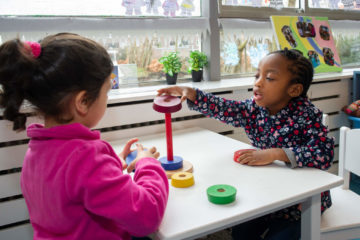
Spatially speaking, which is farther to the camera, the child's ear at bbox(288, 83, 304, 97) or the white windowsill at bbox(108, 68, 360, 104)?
the white windowsill at bbox(108, 68, 360, 104)

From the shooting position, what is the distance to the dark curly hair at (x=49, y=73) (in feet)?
1.95

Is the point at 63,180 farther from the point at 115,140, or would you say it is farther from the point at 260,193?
the point at 115,140

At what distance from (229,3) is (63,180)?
70.9 inches

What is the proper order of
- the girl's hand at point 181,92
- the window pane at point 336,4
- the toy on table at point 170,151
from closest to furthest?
the toy on table at point 170,151 → the girl's hand at point 181,92 → the window pane at point 336,4

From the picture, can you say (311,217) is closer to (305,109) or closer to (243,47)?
(305,109)

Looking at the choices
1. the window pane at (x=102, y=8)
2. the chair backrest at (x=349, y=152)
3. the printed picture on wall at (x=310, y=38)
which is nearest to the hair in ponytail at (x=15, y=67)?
the window pane at (x=102, y=8)

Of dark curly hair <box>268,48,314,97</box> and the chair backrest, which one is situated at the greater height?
dark curly hair <box>268,48,314,97</box>

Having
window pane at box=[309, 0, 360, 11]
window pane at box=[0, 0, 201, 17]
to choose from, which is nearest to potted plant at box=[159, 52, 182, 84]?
window pane at box=[0, 0, 201, 17]

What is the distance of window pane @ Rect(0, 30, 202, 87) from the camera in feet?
5.74

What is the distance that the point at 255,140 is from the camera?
1.28 meters

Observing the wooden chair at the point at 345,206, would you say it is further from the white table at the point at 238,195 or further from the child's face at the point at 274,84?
the child's face at the point at 274,84

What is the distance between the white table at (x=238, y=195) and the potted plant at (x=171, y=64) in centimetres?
82

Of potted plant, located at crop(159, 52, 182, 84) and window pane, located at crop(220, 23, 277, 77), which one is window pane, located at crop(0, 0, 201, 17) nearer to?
potted plant, located at crop(159, 52, 182, 84)

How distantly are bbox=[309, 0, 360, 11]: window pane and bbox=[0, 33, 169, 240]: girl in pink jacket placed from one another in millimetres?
2328
